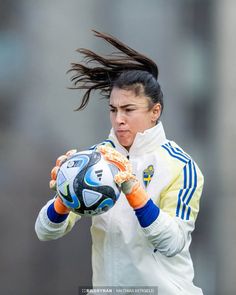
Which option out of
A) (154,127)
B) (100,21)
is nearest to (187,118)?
(100,21)

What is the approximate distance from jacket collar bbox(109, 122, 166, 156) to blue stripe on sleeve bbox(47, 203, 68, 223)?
0.42m

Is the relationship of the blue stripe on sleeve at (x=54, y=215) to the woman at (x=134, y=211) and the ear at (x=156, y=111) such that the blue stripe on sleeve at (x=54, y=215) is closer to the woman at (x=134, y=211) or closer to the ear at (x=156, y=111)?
the woman at (x=134, y=211)

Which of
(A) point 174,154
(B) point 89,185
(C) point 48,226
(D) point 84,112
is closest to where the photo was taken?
(B) point 89,185

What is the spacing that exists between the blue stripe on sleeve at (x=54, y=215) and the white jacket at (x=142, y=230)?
4 centimetres

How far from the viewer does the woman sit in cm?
346

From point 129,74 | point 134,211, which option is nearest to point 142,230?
point 134,211

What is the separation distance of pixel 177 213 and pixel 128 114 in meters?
0.50

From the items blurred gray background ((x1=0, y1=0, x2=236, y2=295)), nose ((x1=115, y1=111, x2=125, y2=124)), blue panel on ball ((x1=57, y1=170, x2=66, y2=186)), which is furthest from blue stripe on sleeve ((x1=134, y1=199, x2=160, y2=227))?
blurred gray background ((x1=0, y1=0, x2=236, y2=295))

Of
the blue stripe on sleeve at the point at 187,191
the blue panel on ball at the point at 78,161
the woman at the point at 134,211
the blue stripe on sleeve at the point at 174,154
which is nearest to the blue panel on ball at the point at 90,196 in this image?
the blue panel on ball at the point at 78,161

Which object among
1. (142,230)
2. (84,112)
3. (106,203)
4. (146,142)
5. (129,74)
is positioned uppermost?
(129,74)

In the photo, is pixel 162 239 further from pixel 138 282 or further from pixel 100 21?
pixel 100 21

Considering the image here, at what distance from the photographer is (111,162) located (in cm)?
325

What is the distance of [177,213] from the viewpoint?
11.3ft

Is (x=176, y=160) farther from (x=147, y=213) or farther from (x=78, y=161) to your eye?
(x=78, y=161)
